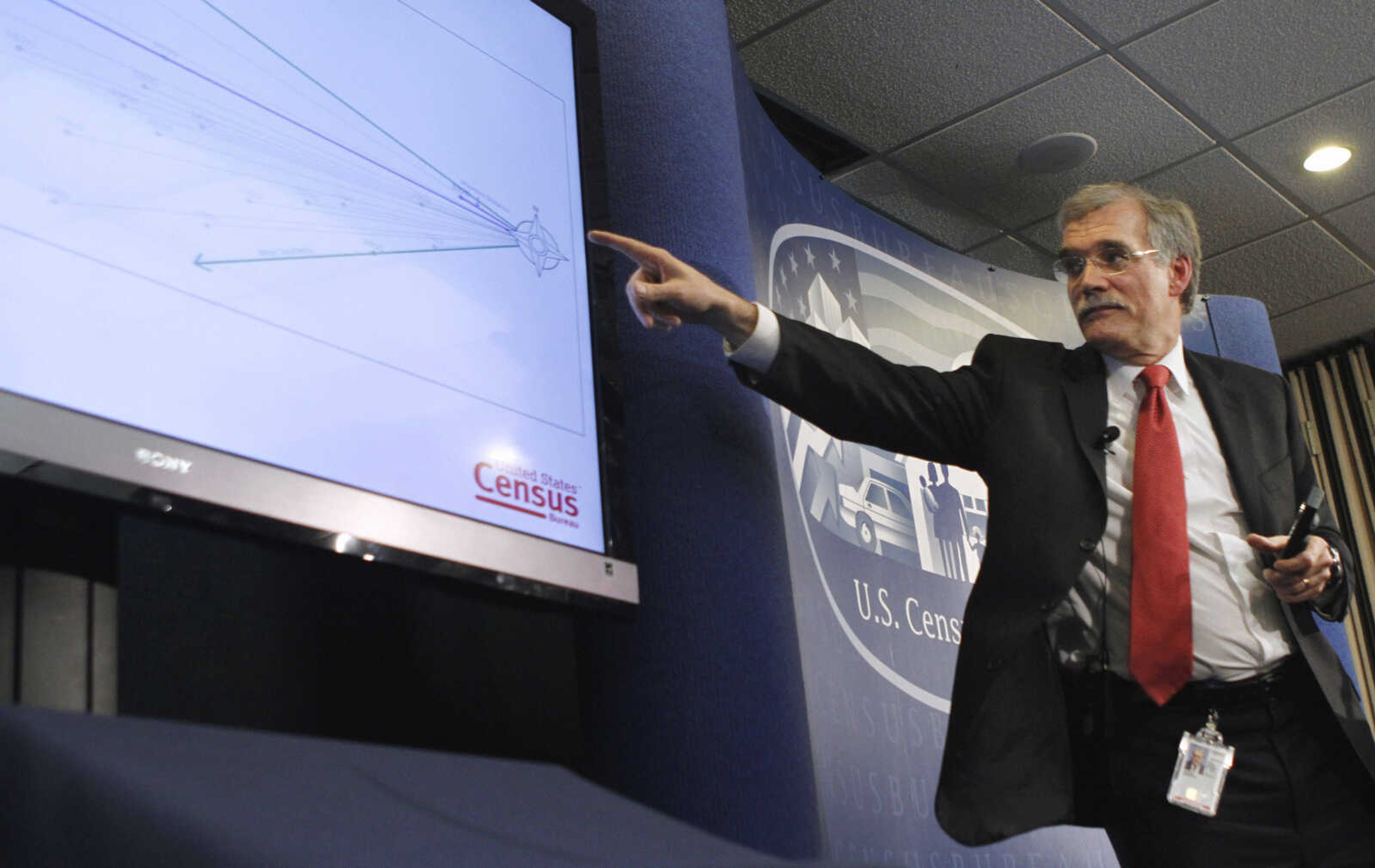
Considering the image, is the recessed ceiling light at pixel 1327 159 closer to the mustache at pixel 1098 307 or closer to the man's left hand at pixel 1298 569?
the mustache at pixel 1098 307

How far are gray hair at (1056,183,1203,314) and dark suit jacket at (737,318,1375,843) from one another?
0.22m

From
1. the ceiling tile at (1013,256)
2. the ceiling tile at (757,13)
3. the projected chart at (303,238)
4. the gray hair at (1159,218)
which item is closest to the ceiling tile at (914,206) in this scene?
the ceiling tile at (1013,256)

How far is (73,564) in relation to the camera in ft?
3.28

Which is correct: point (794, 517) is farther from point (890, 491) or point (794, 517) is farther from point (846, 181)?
point (846, 181)

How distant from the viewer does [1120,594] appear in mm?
1749

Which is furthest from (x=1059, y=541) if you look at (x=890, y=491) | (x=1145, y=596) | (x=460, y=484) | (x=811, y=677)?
(x=890, y=491)

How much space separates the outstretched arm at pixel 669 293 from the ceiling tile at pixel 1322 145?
335 cm

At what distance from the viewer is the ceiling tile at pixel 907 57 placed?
146 inches

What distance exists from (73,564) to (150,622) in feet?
0.27

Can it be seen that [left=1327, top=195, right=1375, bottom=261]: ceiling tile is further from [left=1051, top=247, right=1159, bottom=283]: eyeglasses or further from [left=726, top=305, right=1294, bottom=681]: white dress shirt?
[left=726, top=305, right=1294, bottom=681]: white dress shirt

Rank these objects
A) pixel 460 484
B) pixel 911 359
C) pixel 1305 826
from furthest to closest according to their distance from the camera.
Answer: pixel 911 359
pixel 1305 826
pixel 460 484

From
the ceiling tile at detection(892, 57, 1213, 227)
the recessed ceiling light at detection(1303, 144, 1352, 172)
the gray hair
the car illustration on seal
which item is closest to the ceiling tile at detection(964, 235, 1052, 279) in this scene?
the ceiling tile at detection(892, 57, 1213, 227)

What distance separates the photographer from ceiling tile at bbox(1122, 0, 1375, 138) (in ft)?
12.6

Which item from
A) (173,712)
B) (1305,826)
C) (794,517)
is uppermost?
(794,517)
